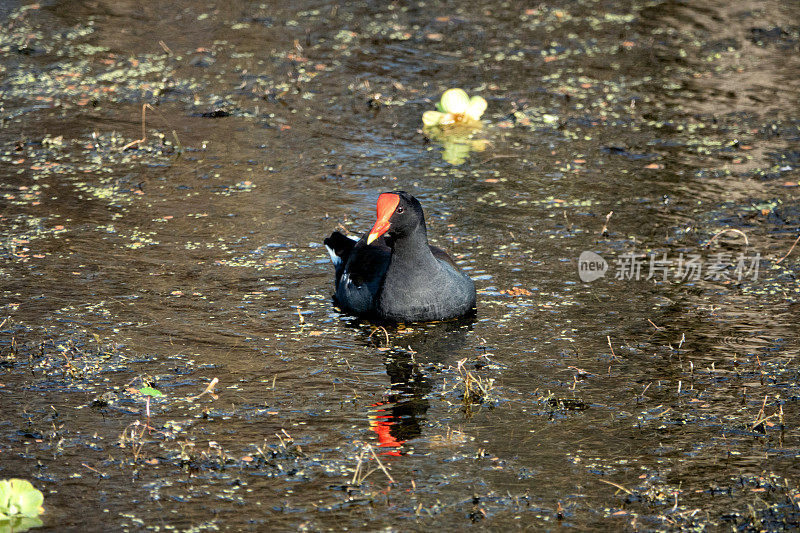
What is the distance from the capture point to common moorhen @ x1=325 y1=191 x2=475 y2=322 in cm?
697

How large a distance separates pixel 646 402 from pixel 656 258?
227cm

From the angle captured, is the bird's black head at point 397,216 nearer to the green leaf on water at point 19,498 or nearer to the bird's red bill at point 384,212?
the bird's red bill at point 384,212

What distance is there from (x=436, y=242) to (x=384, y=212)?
152 centimetres

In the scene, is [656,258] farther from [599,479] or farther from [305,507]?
[305,507]

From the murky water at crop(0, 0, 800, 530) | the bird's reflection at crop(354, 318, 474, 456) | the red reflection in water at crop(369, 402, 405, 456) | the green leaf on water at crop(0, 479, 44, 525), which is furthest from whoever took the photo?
the bird's reflection at crop(354, 318, 474, 456)

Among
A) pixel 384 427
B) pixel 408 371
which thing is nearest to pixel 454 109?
pixel 408 371

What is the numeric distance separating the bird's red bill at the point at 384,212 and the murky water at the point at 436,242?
670 millimetres

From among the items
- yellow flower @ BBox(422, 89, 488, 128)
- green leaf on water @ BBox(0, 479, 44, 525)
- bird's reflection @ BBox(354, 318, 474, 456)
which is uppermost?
yellow flower @ BBox(422, 89, 488, 128)

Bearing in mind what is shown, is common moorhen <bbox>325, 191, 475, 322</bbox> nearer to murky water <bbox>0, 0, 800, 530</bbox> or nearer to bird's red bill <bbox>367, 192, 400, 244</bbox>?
bird's red bill <bbox>367, 192, 400, 244</bbox>

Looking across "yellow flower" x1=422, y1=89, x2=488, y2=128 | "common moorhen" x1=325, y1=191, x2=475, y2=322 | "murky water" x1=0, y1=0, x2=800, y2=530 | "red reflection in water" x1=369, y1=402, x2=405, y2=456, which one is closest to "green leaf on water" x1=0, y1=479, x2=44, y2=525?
"murky water" x1=0, y1=0, x2=800, y2=530

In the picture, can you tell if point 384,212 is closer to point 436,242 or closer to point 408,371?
point 408,371

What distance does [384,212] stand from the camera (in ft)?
22.7

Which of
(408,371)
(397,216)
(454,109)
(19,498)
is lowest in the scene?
(408,371)

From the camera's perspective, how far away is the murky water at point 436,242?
519cm
